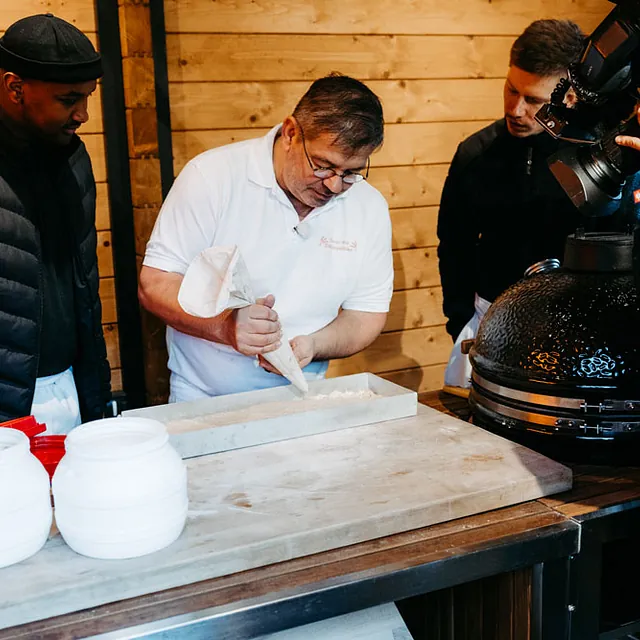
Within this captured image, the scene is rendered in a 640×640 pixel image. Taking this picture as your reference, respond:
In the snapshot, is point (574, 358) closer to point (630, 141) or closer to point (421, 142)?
point (630, 141)

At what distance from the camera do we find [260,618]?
3.95 ft

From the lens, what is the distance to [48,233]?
2.34 metres

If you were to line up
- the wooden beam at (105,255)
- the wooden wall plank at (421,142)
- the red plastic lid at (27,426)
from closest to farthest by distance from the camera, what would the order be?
the red plastic lid at (27,426) < the wooden beam at (105,255) < the wooden wall plank at (421,142)

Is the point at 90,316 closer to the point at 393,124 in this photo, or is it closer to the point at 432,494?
the point at 432,494

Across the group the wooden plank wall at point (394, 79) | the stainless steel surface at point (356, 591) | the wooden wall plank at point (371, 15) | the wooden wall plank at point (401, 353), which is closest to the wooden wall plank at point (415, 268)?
the wooden plank wall at point (394, 79)

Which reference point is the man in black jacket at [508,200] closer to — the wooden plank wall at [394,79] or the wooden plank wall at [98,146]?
the wooden plank wall at [394,79]

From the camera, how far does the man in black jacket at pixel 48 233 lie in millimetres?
2121

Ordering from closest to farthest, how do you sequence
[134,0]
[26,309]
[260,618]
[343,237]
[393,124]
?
1. [260,618]
2. [26,309]
3. [343,237]
4. [134,0]
5. [393,124]

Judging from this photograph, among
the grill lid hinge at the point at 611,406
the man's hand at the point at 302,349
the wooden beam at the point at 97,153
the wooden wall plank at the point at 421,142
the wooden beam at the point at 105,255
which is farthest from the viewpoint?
the wooden wall plank at the point at 421,142

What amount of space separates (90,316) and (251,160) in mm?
667

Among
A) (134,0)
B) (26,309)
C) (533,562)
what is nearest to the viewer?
(533,562)

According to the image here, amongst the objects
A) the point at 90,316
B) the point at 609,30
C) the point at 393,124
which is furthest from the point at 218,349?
the point at 393,124

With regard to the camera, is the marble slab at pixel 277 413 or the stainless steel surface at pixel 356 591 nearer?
the stainless steel surface at pixel 356 591

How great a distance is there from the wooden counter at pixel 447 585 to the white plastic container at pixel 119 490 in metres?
0.10
